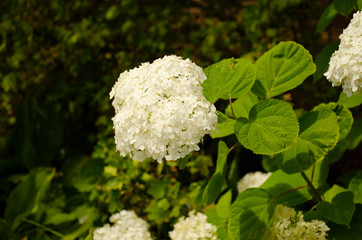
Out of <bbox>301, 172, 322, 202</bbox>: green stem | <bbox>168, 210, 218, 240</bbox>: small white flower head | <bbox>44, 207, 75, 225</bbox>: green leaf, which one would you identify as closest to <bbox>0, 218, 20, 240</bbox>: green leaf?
<bbox>44, 207, 75, 225</bbox>: green leaf

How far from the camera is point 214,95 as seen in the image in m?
0.86

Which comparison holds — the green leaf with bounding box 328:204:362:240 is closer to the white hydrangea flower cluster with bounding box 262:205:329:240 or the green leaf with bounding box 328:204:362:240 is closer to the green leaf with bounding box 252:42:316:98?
the white hydrangea flower cluster with bounding box 262:205:329:240

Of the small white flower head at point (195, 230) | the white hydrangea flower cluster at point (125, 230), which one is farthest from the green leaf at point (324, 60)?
the white hydrangea flower cluster at point (125, 230)

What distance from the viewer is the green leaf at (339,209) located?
937mm

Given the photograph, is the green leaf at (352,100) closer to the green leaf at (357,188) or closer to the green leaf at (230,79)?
the green leaf at (357,188)

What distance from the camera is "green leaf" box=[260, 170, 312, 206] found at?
109cm

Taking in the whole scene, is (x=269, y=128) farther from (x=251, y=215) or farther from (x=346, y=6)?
(x=346, y=6)

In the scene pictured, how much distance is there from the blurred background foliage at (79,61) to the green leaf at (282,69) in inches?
32.4

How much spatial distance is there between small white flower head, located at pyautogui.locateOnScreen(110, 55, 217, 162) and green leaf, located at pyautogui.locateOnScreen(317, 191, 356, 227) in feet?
1.42

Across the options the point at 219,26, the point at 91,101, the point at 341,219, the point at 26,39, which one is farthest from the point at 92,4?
the point at 341,219

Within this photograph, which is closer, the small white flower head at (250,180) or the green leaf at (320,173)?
the green leaf at (320,173)

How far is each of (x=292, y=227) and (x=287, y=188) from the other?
5.9 inches

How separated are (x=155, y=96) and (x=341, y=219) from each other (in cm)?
59

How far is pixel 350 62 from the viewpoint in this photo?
78cm
